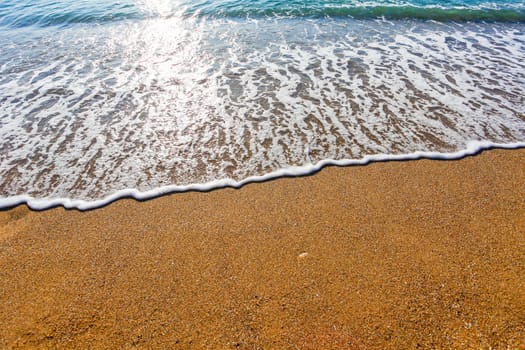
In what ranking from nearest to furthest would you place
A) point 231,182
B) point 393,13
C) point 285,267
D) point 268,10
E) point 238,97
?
point 285,267, point 231,182, point 238,97, point 393,13, point 268,10

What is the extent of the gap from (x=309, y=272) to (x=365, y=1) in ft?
39.9

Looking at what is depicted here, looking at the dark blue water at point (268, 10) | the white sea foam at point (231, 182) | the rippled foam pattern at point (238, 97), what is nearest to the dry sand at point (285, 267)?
the white sea foam at point (231, 182)

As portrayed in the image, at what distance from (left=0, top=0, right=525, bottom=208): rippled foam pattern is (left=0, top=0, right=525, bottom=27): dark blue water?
0.59 meters

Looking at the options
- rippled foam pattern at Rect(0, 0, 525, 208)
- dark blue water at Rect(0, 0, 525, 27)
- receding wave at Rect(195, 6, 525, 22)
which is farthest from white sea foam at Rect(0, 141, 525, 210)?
dark blue water at Rect(0, 0, 525, 27)

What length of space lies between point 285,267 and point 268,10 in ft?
34.4

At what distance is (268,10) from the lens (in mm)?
10398

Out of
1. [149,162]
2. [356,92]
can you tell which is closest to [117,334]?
[149,162]

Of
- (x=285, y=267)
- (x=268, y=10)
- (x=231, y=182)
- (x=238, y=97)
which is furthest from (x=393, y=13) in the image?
(x=285, y=267)

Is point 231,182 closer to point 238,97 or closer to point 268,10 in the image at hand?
point 238,97

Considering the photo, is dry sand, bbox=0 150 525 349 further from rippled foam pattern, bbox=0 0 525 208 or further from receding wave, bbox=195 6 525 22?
receding wave, bbox=195 6 525 22

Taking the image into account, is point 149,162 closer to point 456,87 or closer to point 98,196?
Result: point 98,196

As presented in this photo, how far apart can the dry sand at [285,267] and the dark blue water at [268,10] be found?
874 cm

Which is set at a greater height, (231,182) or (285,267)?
(231,182)

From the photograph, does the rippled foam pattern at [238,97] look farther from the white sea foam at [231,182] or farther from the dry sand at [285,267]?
the dry sand at [285,267]
